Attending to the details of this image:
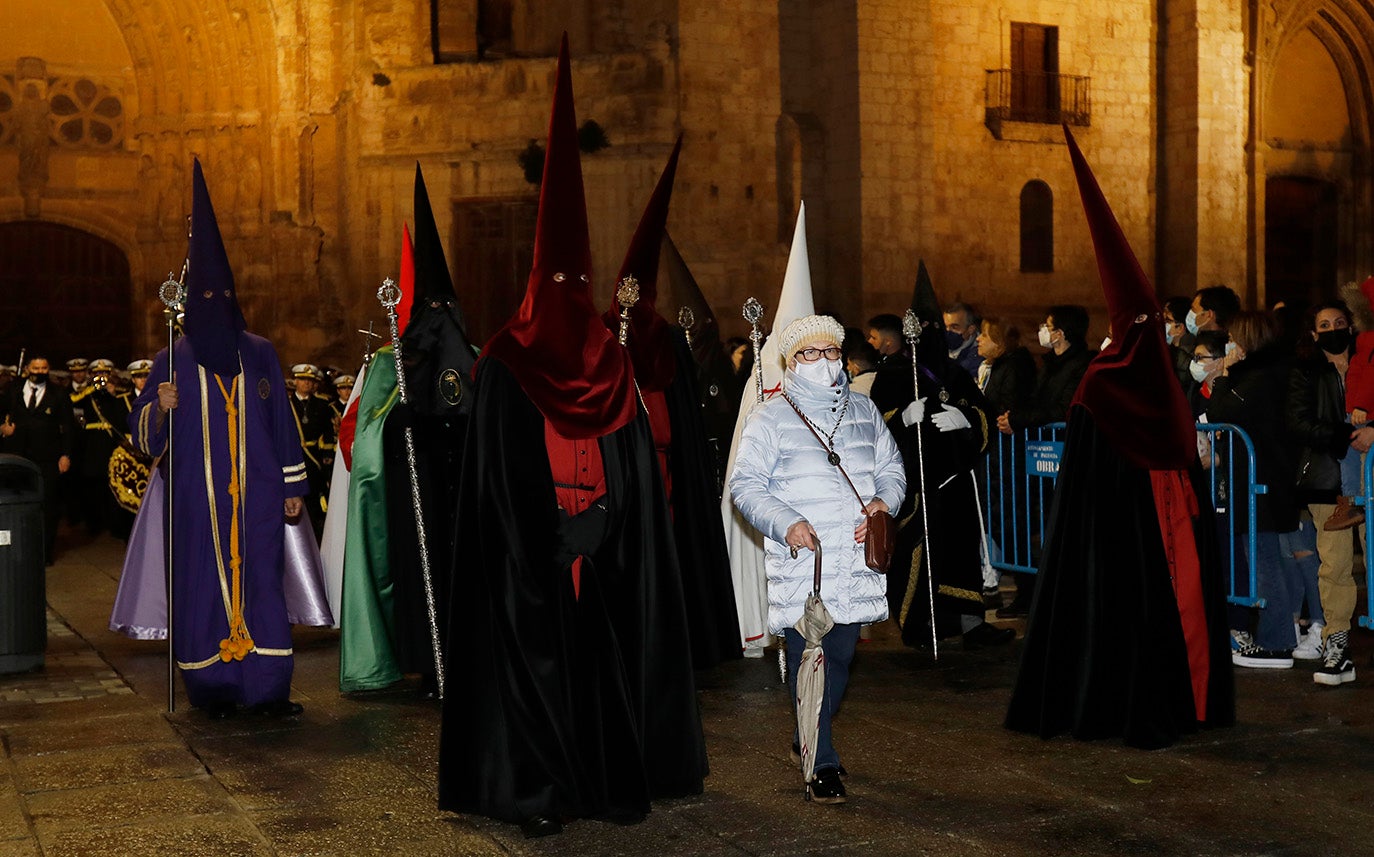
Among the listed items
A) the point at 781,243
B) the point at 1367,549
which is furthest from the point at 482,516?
the point at 781,243

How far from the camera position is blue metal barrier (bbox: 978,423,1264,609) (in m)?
8.67

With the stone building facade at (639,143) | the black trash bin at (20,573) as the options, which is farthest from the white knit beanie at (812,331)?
the stone building facade at (639,143)

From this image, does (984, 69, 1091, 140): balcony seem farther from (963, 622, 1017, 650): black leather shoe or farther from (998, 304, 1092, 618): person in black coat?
(963, 622, 1017, 650): black leather shoe

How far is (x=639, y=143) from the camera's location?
71.8ft

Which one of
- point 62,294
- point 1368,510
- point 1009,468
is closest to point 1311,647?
point 1368,510

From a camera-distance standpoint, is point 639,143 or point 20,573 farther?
point 639,143

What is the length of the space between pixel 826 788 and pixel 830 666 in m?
0.47

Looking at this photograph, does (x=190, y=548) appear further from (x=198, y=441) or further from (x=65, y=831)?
(x=65, y=831)

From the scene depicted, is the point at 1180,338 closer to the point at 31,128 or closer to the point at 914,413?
the point at 914,413

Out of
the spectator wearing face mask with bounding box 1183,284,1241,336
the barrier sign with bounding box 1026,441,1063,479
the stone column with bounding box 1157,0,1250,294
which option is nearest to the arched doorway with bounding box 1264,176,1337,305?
the stone column with bounding box 1157,0,1250,294

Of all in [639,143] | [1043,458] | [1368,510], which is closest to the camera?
[1368,510]

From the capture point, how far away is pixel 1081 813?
5609 millimetres

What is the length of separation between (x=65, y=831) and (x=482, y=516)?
196cm

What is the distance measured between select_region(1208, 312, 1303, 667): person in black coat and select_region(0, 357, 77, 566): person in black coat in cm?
1116
